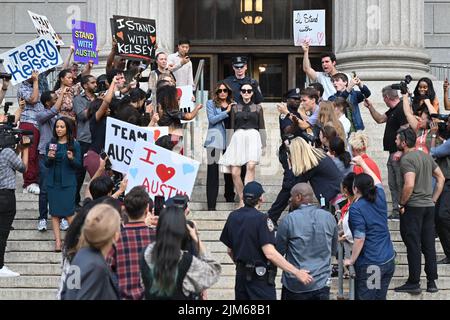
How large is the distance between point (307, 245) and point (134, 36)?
22.5 ft

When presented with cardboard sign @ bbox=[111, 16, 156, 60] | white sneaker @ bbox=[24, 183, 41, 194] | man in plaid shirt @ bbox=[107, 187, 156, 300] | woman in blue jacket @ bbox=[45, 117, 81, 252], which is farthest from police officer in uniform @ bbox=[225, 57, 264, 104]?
man in plaid shirt @ bbox=[107, 187, 156, 300]

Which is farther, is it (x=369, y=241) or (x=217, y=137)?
(x=217, y=137)

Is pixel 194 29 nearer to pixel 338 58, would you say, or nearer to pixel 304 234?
pixel 338 58

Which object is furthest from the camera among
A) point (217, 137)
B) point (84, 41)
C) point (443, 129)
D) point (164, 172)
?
point (84, 41)

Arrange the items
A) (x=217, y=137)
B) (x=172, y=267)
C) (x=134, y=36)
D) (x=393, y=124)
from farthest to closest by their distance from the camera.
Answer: (x=134, y=36), (x=393, y=124), (x=217, y=137), (x=172, y=267)

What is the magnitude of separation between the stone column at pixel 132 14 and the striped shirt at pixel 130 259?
11903 millimetres

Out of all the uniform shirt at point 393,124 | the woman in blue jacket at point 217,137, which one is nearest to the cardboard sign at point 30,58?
the woman in blue jacket at point 217,137

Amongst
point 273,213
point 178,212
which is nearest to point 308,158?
point 273,213

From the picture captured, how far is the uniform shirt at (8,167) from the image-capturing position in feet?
37.3

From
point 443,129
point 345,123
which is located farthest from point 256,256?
point 443,129

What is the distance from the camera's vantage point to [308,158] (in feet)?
35.8

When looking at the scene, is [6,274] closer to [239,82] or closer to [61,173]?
[61,173]

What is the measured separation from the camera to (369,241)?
32.0ft

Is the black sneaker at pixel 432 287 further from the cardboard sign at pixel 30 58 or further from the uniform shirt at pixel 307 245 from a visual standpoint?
the cardboard sign at pixel 30 58
